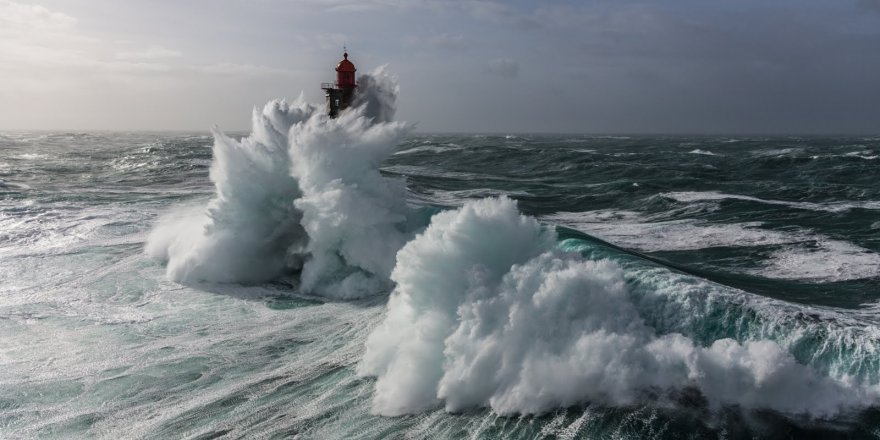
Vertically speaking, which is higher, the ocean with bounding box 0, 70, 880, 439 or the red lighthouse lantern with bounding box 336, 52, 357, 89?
the red lighthouse lantern with bounding box 336, 52, 357, 89

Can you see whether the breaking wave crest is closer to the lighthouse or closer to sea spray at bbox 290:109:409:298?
sea spray at bbox 290:109:409:298

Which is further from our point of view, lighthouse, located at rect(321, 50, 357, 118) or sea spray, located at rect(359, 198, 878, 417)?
lighthouse, located at rect(321, 50, 357, 118)

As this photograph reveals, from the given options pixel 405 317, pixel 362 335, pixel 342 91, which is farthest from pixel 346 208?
pixel 342 91

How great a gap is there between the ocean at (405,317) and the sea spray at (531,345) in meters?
0.02

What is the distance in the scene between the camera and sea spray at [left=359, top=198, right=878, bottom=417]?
18.8 feet

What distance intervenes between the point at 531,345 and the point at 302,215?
7992mm

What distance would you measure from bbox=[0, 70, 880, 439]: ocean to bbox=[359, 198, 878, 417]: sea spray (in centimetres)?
2

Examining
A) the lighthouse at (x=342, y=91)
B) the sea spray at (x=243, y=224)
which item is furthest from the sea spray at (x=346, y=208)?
the lighthouse at (x=342, y=91)

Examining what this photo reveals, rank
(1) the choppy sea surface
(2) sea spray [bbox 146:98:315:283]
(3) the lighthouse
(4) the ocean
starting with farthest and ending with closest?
(3) the lighthouse, (2) sea spray [bbox 146:98:315:283], (4) the ocean, (1) the choppy sea surface

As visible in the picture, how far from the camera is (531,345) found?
→ 648 cm

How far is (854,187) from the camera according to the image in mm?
23094

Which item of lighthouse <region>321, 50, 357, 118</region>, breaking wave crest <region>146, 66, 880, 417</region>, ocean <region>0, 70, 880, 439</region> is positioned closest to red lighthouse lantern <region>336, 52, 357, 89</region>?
lighthouse <region>321, 50, 357, 118</region>

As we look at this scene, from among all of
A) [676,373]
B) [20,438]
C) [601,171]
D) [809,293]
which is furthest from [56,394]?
[601,171]

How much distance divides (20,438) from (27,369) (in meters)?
1.87
